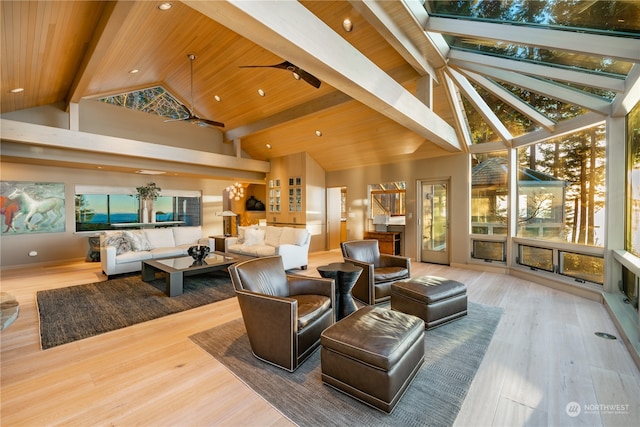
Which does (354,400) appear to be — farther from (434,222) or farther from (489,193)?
Result: (434,222)

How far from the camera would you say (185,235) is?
6.53 meters

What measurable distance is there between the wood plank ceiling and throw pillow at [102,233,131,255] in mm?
2677

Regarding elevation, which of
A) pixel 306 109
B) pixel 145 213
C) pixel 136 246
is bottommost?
pixel 136 246

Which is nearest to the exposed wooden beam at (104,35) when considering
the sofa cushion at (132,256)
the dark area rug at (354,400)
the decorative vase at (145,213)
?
the sofa cushion at (132,256)

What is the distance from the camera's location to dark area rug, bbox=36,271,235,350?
3123mm

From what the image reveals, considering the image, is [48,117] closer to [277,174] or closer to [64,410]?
[277,174]

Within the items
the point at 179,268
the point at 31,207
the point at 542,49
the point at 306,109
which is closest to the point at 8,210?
the point at 31,207

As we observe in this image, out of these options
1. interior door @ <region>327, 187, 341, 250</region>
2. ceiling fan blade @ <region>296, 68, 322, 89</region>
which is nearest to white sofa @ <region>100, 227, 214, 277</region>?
interior door @ <region>327, 187, 341, 250</region>

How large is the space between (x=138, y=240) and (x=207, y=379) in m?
4.58

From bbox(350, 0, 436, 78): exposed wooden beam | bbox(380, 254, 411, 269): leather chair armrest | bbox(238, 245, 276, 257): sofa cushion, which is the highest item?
bbox(350, 0, 436, 78): exposed wooden beam

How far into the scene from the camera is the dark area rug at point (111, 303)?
10.2 ft

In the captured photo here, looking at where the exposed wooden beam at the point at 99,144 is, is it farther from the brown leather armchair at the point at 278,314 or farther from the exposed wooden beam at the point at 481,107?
the exposed wooden beam at the point at 481,107

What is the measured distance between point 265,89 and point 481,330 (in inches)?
226

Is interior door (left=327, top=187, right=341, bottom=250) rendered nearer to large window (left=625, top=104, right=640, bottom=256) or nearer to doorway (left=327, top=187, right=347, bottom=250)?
doorway (left=327, top=187, right=347, bottom=250)
